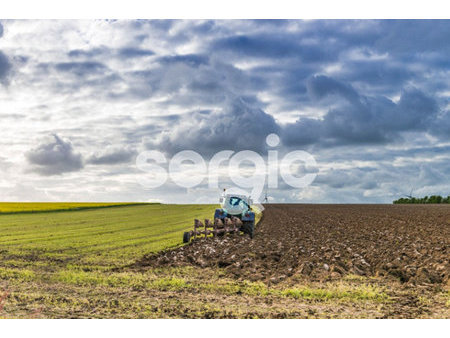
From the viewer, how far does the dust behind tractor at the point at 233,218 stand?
28.3 metres

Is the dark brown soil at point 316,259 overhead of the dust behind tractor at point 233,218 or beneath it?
beneath

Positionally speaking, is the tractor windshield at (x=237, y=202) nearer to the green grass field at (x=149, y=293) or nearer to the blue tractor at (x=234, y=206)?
the blue tractor at (x=234, y=206)

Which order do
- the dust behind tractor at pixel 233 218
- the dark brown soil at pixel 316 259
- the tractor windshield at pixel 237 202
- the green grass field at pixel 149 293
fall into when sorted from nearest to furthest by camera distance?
the green grass field at pixel 149 293, the dark brown soil at pixel 316 259, the dust behind tractor at pixel 233 218, the tractor windshield at pixel 237 202

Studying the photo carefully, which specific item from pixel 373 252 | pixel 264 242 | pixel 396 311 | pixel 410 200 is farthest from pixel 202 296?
pixel 410 200

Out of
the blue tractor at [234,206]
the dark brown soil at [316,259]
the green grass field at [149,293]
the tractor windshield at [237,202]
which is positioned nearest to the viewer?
the green grass field at [149,293]

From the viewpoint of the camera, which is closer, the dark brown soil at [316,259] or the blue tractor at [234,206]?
the dark brown soil at [316,259]

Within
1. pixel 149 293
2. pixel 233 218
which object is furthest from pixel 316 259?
pixel 233 218

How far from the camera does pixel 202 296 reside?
13.0 m

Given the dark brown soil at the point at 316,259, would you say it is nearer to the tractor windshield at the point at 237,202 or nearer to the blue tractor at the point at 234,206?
the blue tractor at the point at 234,206

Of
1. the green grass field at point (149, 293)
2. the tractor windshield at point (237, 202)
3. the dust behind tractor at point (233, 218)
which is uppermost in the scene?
the tractor windshield at point (237, 202)

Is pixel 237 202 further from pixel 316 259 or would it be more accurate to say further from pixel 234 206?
pixel 316 259

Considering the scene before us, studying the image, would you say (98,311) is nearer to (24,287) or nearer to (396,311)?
(24,287)

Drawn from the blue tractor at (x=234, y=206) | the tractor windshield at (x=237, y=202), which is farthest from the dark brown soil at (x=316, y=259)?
the tractor windshield at (x=237, y=202)

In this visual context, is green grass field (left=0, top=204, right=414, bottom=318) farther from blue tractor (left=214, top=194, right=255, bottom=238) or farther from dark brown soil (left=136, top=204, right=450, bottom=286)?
blue tractor (left=214, top=194, right=255, bottom=238)
